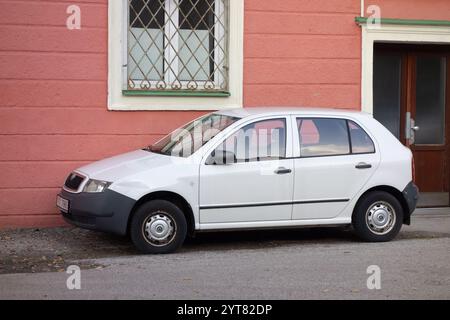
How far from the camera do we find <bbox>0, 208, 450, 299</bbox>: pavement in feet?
25.1

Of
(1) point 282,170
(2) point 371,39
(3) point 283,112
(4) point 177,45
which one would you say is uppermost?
(2) point 371,39

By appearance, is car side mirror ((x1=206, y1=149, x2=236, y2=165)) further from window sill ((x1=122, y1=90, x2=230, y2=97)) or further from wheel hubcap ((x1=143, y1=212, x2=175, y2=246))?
window sill ((x1=122, y1=90, x2=230, y2=97))

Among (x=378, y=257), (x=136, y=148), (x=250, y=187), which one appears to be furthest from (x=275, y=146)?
(x=136, y=148)

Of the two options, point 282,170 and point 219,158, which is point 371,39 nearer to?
point 282,170

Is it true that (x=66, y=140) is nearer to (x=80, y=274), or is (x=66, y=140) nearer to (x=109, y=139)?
(x=109, y=139)

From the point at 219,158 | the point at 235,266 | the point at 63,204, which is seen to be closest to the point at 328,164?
the point at 219,158

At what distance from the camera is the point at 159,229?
939 centimetres

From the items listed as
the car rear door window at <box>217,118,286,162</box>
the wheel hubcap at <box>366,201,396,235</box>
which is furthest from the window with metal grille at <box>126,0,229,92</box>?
the wheel hubcap at <box>366,201,396,235</box>

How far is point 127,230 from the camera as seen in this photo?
9492mm

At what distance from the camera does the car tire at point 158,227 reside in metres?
9.32

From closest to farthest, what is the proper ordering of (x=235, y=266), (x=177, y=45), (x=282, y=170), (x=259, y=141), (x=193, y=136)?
(x=235, y=266) → (x=282, y=170) → (x=259, y=141) → (x=193, y=136) → (x=177, y=45)

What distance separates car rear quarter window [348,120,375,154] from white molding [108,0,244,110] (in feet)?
7.37

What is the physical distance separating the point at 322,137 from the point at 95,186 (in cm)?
255

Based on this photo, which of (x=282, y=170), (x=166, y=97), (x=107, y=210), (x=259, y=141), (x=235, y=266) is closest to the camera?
(x=235, y=266)
